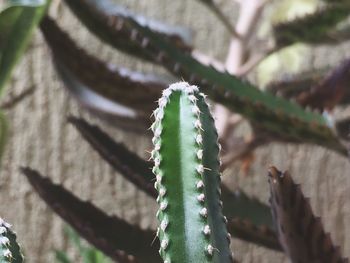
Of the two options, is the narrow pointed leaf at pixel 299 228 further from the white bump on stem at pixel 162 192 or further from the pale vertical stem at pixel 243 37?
the pale vertical stem at pixel 243 37

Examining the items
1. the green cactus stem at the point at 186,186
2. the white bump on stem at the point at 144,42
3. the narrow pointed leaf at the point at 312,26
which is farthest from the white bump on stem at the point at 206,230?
the narrow pointed leaf at the point at 312,26

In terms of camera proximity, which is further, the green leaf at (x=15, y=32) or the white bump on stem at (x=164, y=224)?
the green leaf at (x=15, y=32)

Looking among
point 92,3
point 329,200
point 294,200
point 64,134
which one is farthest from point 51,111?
point 294,200

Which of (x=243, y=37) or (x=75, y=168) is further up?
(x=243, y=37)

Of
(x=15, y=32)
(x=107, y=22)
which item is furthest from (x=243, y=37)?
(x=15, y=32)

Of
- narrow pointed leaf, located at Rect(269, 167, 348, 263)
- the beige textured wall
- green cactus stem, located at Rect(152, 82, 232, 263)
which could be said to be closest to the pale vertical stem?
the beige textured wall

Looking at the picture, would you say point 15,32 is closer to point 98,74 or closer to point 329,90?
point 98,74
